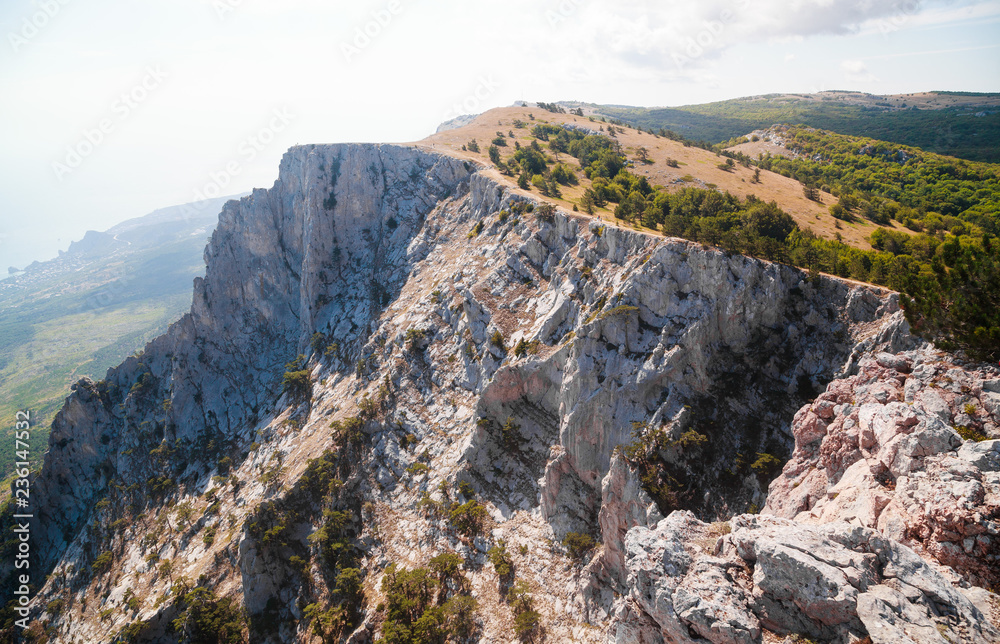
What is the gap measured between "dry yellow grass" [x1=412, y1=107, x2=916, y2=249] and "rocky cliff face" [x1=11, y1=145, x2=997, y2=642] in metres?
12.8

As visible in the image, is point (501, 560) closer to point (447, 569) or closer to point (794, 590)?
point (447, 569)

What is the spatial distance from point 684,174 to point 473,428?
58.4m

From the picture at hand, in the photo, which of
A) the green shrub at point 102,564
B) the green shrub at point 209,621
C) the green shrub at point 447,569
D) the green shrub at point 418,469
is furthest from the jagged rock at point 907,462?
the green shrub at point 102,564

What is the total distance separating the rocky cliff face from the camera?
69.9ft

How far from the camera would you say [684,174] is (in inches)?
2889

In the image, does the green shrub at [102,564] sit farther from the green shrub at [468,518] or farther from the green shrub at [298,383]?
the green shrub at [468,518]

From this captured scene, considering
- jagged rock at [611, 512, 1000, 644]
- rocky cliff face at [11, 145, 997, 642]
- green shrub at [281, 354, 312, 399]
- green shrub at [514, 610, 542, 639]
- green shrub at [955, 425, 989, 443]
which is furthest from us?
green shrub at [281, 354, 312, 399]

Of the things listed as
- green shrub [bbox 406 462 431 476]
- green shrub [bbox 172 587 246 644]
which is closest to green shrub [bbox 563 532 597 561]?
green shrub [bbox 406 462 431 476]

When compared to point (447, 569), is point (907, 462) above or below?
above

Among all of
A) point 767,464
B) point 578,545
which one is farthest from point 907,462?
point 578,545

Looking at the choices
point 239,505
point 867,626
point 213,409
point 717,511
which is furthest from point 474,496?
point 213,409

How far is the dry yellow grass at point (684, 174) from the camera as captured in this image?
172 feet

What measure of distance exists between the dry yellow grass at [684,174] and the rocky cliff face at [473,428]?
12792 mm

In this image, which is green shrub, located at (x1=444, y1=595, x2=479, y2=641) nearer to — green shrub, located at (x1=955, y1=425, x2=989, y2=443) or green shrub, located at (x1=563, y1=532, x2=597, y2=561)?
green shrub, located at (x1=563, y1=532, x2=597, y2=561)
